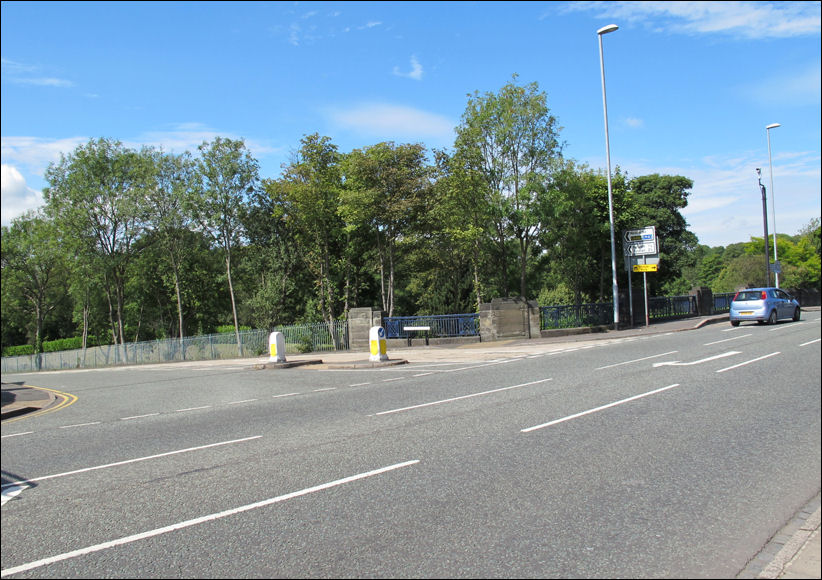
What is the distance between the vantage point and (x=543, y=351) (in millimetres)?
19484

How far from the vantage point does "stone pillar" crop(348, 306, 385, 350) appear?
27406mm

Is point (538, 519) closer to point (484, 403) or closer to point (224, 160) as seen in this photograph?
point (484, 403)

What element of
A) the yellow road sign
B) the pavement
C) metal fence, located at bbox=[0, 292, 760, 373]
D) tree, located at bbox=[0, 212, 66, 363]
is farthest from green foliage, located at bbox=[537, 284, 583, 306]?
tree, located at bbox=[0, 212, 66, 363]

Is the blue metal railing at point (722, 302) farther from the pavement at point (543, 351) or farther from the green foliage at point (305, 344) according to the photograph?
the green foliage at point (305, 344)

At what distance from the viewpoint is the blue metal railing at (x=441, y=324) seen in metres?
26.0

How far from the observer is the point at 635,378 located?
426 inches

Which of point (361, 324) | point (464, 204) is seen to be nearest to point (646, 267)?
point (464, 204)

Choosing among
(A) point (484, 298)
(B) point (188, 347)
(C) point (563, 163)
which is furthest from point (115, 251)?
(C) point (563, 163)

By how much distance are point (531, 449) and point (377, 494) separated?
1.98 m

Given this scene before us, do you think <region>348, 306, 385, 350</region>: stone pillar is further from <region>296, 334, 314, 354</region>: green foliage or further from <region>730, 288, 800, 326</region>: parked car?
<region>730, 288, 800, 326</region>: parked car

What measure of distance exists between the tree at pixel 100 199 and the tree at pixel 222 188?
Answer: 4.42 meters

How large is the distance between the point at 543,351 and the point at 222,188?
84.2ft

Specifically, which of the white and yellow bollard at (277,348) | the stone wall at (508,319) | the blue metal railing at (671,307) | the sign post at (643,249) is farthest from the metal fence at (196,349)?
the blue metal railing at (671,307)

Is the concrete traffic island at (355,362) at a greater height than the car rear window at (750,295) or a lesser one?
lesser
